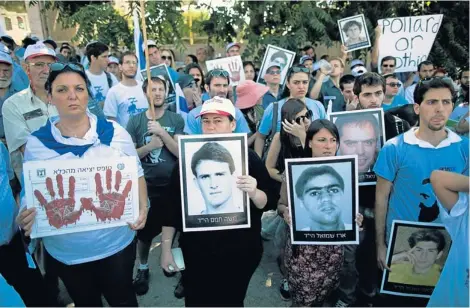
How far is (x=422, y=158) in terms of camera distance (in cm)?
236

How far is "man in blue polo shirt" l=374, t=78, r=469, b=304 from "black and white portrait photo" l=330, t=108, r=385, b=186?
0.28 meters

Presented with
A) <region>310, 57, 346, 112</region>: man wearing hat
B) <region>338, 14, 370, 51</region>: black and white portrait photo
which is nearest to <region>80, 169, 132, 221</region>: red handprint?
<region>310, 57, 346, 112</region>: man wearing hat

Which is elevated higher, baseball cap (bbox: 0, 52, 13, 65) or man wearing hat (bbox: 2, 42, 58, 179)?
baseball cap (bbox: 0, 52, 13, 65)

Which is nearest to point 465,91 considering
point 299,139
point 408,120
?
point 408,120

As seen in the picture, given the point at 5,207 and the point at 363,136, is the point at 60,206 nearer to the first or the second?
the point at 5,207

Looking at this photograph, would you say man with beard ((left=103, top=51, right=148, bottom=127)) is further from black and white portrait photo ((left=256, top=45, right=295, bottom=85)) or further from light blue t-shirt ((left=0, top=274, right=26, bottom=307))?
light blue t-shirt ((left=0, top=274, right=26, bottom=307))

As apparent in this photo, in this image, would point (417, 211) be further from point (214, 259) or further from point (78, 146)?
point (78, 146)

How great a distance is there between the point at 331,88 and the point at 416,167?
11.2 feet

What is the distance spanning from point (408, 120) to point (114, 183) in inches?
103

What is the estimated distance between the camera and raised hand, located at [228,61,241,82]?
5.90 meters

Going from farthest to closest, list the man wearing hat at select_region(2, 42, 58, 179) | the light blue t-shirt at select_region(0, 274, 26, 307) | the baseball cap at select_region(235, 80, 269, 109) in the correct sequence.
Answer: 1. the baseball cap at select_region(235, 80, 269, 109)
2. the man wearing hat at select_region(2, 42, 58, 179)
3. the light blue t-shirt at select_region(0, 274, 26, 307)

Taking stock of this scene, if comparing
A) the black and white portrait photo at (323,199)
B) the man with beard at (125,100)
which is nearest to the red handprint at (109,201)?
the black and white portrait photo at (323,199)

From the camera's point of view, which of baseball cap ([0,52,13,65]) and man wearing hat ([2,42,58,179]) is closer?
man wearing hat ([2,42,58,179])
